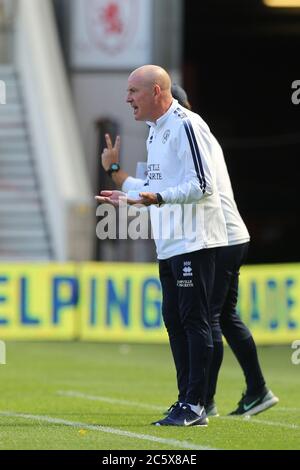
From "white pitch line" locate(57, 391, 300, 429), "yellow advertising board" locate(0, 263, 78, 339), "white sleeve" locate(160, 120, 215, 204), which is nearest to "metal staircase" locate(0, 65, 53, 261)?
"yellow advertising board" locate(0, 263, 78, 339)

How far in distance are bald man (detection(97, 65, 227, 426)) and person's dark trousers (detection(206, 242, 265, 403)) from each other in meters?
0.62

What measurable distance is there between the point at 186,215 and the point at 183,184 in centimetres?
31

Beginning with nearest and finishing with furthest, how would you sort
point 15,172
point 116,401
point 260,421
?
point 260,421
point 116,401
point 15,172

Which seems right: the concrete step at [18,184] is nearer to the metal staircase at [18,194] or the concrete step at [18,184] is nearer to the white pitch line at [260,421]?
the metal staircase at [18,194]

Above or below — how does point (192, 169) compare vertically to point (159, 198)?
above

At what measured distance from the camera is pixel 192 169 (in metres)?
8.53

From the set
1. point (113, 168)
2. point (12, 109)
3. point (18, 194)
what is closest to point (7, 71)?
point (12, 109)

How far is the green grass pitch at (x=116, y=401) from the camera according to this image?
26.1 ft

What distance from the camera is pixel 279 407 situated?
10438 mm

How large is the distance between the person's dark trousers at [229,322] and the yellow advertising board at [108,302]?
8.53 metres

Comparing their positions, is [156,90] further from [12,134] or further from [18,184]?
[12,134]

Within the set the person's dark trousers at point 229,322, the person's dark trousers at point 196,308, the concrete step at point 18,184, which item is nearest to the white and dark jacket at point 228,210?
the person's dark trousers at point 229,322
